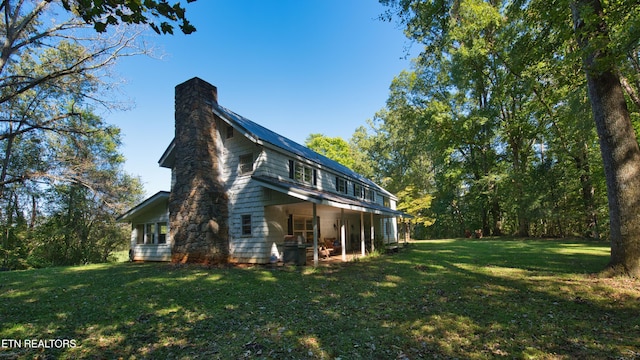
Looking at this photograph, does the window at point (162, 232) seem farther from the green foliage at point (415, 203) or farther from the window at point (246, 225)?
the green foliage at point (415, 203)

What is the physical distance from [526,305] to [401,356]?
370 cm

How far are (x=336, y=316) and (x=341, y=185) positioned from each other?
13990 millimetres

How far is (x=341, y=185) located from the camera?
19484 mm

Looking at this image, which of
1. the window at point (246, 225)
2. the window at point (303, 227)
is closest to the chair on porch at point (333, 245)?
the window at point (303, 227)

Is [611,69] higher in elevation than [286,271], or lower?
higher

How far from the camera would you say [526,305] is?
6012 millimetres

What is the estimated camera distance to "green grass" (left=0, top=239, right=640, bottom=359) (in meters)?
4.23

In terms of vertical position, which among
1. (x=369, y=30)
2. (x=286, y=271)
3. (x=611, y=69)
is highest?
(x=369, y=30)

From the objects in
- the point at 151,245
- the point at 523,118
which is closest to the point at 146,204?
the point at 151,245

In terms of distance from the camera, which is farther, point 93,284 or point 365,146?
point 365,146

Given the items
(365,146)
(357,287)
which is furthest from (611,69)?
(365,146)

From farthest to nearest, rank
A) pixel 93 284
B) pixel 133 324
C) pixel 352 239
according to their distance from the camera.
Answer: pixel 352 239 < pixel 93 284 < pixel 133 324

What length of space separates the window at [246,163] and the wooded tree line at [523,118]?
8.22 m

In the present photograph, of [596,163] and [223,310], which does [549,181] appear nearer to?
[596,163]
